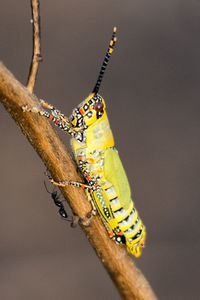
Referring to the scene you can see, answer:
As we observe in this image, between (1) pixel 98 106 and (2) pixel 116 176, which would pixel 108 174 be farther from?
(1) pixel 98 106

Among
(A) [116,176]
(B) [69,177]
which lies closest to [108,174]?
(A) [116,176]

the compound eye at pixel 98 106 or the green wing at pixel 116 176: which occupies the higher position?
the compound eye at pixel 98 106

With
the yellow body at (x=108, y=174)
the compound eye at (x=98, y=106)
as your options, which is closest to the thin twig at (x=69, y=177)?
the yellow body at (x=108, y=174)

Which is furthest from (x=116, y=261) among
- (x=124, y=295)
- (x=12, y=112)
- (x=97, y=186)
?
(x=12, y=112)

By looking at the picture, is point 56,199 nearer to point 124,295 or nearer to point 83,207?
point 83,207

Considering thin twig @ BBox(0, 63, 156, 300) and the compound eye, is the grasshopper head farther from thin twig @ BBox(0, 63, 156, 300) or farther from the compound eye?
thin twig @ BBox(0, 63, 156, 300)

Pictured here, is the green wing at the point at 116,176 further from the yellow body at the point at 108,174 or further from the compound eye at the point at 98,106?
the compound eye at the point at 98,106

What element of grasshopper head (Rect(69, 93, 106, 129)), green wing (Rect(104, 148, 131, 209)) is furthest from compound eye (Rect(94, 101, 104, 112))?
green wing (Rect(104, 148, 131, 209))
